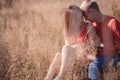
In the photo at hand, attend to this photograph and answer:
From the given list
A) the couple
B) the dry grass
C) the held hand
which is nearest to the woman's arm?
the couple

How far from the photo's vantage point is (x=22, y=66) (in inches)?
225

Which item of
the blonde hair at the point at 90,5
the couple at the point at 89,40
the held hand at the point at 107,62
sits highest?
the blonde hair at the point at 90,5

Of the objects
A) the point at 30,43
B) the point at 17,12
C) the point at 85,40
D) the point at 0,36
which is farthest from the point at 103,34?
the point at 17,12

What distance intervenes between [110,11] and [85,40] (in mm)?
2210

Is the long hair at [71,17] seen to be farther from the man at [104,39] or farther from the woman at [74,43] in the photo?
the man at [104,39]

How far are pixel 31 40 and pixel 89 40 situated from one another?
130 cm

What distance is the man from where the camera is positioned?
4.96m

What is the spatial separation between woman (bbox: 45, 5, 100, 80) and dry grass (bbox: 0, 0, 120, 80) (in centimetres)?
23

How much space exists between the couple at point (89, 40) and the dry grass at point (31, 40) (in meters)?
0.27

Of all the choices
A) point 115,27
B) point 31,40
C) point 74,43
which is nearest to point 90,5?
point 115,27

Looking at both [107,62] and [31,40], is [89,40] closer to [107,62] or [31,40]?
[107,62]

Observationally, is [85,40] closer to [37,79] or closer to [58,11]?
[37,79]

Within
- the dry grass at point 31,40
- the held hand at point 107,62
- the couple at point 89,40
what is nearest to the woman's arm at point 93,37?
the couple at point 89,40

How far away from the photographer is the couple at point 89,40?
4996 mm
